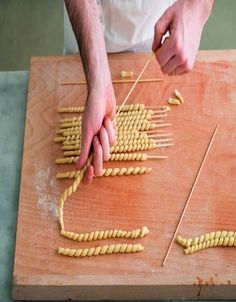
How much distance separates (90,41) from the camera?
159 cm

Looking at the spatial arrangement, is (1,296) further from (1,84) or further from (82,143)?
(1,84)

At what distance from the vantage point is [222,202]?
154cm

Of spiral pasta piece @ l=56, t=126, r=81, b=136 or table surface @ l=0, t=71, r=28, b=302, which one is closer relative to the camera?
table surface @ l=0, t=71, r=28, b=302

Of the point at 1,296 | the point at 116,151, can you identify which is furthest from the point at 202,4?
the point at 1,296

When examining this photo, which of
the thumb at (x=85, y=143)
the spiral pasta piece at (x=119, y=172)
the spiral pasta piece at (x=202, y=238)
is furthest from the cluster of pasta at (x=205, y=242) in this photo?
the thumb at (x=85, y=143)

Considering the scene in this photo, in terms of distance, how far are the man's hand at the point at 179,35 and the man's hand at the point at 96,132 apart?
21cm

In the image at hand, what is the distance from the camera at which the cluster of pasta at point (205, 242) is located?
1.44 metres

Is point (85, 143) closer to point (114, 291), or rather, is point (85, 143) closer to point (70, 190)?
point (70, 190)

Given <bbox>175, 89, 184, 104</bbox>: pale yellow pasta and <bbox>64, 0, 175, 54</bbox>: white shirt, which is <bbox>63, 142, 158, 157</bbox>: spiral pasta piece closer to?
<bbox>175, 89, 184, 104</bbox>: pale yellow pasta

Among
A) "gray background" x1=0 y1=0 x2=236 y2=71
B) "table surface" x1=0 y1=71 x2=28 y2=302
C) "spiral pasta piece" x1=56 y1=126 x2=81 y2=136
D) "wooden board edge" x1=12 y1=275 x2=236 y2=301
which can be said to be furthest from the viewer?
"gray background" x1=0 y1=0 x2=236 y2=71

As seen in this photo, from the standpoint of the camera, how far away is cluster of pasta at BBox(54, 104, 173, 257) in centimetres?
145

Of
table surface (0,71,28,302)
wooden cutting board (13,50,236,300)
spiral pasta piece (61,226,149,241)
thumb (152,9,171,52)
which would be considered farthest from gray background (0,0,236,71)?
spiral pasta piece (61,226,149,241)

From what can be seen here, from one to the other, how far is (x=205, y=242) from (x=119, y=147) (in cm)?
39

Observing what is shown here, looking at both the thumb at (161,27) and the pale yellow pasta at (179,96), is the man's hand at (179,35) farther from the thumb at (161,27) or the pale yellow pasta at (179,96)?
the pale yellow pasta at (179,96)
